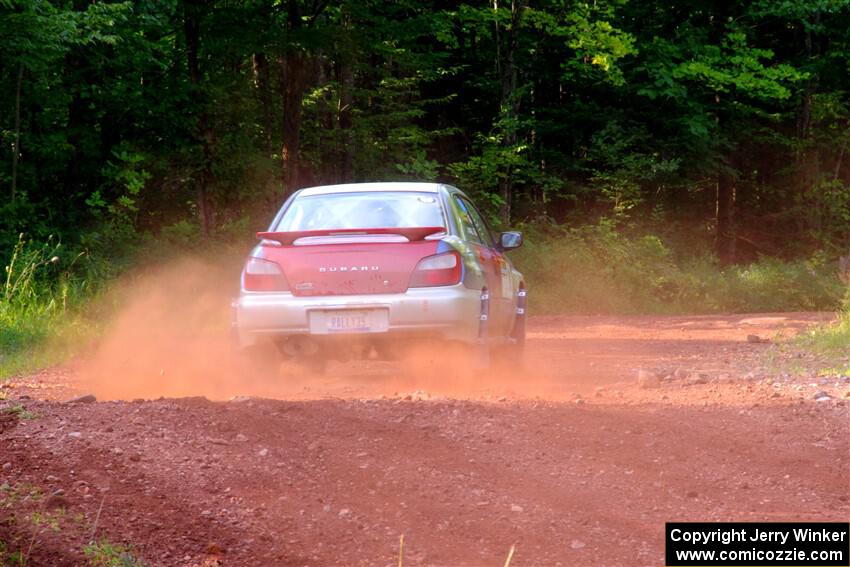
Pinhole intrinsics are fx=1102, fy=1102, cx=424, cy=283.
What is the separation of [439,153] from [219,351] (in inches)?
842

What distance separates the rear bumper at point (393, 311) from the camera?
28.8 ft

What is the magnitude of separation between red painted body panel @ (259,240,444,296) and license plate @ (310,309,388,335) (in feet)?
0.52

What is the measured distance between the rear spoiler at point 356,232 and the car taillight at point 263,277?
0.73ft

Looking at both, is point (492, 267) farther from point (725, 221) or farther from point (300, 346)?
point (725, 221)

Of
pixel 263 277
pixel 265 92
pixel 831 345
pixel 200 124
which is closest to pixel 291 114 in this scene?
pixel 200 124

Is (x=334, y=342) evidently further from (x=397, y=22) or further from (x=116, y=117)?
(x=397, y=22)

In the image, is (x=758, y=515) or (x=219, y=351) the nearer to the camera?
(x=758, y=515)

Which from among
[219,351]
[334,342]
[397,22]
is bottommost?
[219,351]

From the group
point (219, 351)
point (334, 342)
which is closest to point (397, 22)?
point (219, 351)

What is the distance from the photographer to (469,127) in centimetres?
3372

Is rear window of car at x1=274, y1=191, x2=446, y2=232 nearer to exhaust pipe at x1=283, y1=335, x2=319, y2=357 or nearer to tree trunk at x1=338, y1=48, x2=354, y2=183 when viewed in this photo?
exhaust pipe at x1=283, y1=335, x2=319, y2=357

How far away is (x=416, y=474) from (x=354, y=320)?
324 cm

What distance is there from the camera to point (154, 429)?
6.43 m

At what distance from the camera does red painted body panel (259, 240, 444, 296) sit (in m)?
8.84
